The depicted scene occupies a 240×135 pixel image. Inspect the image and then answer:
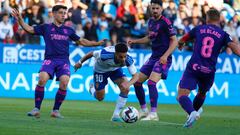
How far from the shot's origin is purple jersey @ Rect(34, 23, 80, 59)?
16516mm

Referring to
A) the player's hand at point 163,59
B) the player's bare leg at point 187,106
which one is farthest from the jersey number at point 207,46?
the player's hand at point 163,59

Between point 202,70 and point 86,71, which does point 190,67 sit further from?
point 86,71

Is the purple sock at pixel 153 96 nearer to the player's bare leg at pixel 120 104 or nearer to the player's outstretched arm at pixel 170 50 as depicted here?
the player's outstretched arm at pixel 170 50

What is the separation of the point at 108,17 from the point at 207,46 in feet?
52.1

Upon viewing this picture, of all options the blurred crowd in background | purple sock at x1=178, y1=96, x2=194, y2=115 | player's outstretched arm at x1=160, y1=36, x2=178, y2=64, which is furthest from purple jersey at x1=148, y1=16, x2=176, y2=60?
the blurred crowd in background

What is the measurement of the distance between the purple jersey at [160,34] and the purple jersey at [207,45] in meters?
2.41

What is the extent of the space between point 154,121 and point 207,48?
236 centimetres

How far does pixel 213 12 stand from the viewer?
1431cm

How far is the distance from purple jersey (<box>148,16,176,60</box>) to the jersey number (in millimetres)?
2562

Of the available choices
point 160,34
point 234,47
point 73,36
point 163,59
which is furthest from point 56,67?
point 234,47

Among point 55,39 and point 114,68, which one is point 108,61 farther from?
point 55,39

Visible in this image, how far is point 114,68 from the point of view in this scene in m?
16.8

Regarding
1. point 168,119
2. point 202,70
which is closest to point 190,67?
point 202,70

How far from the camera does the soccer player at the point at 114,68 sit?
1544 centimetres
